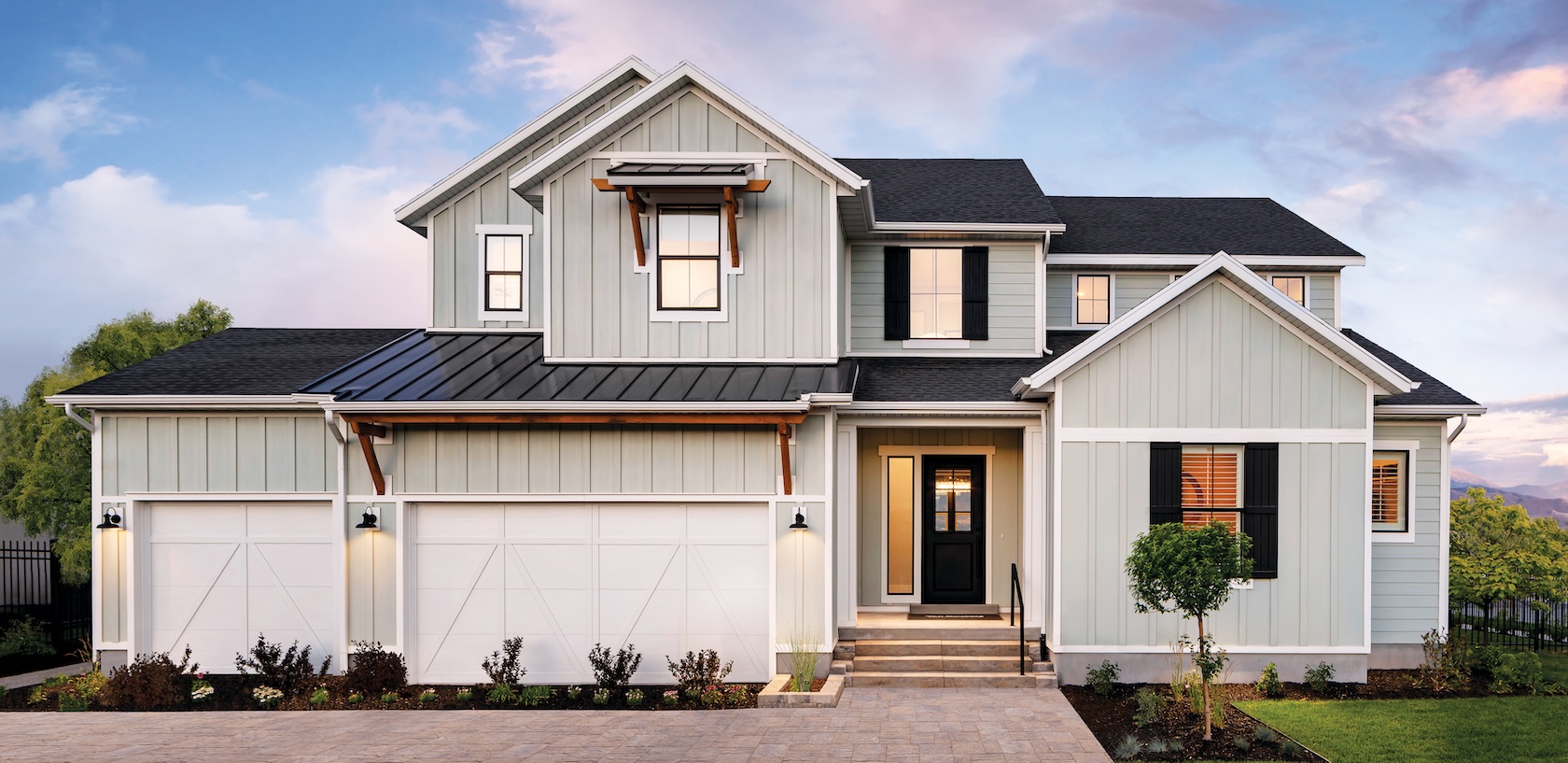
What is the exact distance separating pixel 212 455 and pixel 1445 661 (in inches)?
629

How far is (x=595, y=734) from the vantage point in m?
7.91

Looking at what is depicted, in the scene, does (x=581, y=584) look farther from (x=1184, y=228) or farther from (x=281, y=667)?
(x=1184, y=228)

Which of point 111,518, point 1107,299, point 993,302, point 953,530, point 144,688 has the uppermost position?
point 1107,299

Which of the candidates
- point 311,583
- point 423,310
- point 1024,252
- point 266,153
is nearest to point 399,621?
point 311,583

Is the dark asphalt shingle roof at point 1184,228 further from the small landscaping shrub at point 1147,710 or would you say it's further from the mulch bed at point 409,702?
the mulch bed at point 409,702

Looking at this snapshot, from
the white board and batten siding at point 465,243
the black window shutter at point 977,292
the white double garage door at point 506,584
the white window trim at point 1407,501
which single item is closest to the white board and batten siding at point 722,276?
the white board and batten siding at point 465,243

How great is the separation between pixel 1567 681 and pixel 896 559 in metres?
8.56

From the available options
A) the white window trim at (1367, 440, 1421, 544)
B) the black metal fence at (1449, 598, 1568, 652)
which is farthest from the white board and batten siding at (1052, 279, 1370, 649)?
the black metal fence at (1449, 598, 1568, 652)

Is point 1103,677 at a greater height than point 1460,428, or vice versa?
point 1460,428

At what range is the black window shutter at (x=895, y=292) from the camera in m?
12.2

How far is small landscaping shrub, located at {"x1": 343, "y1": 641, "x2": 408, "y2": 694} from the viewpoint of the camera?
9555mm

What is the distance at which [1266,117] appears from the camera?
59.0 feet

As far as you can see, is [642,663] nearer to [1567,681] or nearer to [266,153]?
[1567,681]

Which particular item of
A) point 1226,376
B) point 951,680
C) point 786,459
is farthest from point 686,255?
point 1226,376
